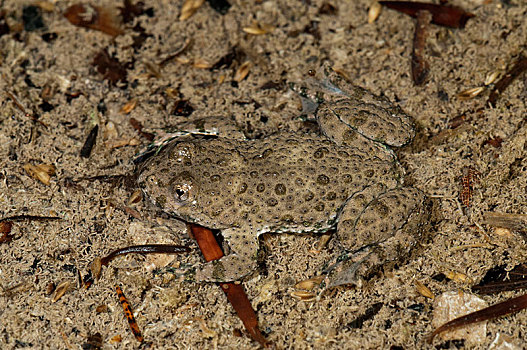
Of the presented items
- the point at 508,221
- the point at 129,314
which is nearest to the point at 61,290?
the point at 129,314

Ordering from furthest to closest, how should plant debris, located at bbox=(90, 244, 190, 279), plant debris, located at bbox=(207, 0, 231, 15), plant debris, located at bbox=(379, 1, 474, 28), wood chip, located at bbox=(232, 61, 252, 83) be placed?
plant debris, located at bbox=(207, 0, 231, 15) < plant debris, located at bbox=(379, 1, 474, 28) < wood chip, located at bbox=(232, 61, 252, 83) < plant debris, located at bbox=(90, 244, 190, 279)

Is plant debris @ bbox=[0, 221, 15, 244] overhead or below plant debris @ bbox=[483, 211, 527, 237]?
below

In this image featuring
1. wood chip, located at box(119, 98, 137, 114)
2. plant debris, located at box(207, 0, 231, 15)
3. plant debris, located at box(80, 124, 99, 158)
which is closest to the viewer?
plant debris, located at box(80, 124, 99, 158)

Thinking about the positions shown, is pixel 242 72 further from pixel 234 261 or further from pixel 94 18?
A: pixel 234 261

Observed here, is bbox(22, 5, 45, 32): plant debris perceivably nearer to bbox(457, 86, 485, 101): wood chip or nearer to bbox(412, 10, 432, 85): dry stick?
Result: bbox(412, 10, 432, 85): dry stick

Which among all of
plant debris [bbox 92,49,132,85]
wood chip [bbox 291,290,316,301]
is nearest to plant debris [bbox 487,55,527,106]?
wood chip [bbox 291,290,316,301]

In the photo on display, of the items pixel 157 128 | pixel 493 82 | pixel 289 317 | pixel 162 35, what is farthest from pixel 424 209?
pixel 162 35

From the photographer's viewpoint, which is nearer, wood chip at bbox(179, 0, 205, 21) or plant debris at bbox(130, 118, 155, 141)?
plant debris at bbox(130, 118, 155, 141)
